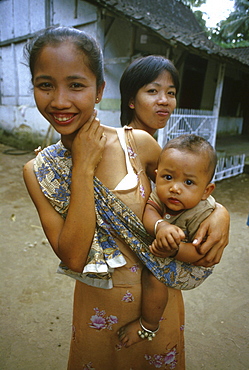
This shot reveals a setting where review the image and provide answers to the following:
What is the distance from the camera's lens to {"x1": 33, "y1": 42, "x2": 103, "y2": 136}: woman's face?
3.02 ft

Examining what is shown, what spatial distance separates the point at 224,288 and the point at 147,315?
2.47 metres

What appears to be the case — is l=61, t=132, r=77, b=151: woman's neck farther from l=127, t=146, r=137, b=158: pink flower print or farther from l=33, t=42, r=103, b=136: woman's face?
l=127, t=146, r=137, b=158: pink flower print

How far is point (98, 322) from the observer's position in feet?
3.87

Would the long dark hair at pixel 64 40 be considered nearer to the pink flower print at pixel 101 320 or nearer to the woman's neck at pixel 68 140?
the woman's neck at pixel 68 140

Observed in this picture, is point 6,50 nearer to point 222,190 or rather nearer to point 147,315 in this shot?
point 222,190

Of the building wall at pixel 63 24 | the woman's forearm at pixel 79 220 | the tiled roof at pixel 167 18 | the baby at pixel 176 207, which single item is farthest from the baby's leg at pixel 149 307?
the tiled roof at pixel 167 18

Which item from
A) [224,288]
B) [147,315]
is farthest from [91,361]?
[224,288]

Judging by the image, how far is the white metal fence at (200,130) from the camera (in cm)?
613

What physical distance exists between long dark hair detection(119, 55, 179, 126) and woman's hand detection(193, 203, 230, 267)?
85 centimetres

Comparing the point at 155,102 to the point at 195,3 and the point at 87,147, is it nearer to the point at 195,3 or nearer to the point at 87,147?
the point at 87,147

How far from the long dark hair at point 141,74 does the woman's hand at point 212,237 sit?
854 mm

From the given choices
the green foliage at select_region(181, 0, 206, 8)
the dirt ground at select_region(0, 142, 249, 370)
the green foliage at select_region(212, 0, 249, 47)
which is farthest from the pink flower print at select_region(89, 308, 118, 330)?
the green foliage at select_region(181, 0, 206, 8)

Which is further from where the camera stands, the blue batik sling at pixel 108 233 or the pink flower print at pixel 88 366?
the pink flower print at pixel 88 366

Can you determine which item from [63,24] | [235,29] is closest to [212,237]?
[63,24]
